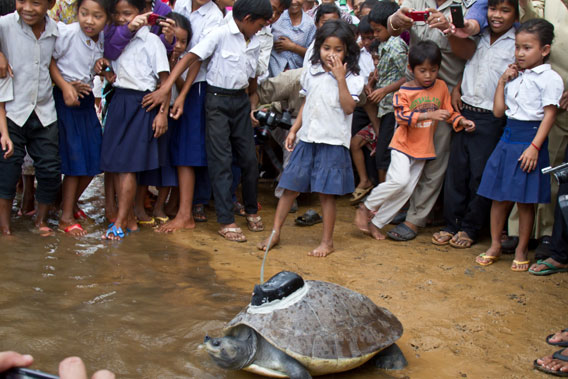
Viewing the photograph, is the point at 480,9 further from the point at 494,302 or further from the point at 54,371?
the point at 54,371

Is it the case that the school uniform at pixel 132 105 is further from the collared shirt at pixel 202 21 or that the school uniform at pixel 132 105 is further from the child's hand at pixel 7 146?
the child's hand at pixel 7 146

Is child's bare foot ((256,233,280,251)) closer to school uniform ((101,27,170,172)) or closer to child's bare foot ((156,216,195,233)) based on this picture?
child's bare foot ((156,216,195,233))

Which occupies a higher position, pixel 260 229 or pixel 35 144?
pixel 35 144

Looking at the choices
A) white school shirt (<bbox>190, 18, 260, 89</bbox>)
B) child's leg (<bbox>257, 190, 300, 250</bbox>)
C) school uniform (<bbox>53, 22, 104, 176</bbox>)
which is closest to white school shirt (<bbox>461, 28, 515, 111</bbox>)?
child's leg (<bbox>257, 190, 300, 250</bbox>)

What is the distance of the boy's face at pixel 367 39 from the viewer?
Result: 18.9 feet

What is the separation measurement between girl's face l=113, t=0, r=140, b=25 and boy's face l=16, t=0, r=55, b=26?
0.53 metres

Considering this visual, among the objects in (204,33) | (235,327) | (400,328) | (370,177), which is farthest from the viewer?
(370,177)

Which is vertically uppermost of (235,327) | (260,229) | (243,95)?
(243,95)

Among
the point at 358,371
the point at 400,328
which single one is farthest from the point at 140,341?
the point at 400,328

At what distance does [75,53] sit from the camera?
179 inches

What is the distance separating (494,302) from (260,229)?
7.11ft

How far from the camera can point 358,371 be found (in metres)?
2.90

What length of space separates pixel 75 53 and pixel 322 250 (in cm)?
254

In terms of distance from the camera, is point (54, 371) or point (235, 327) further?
point (235, 327)
